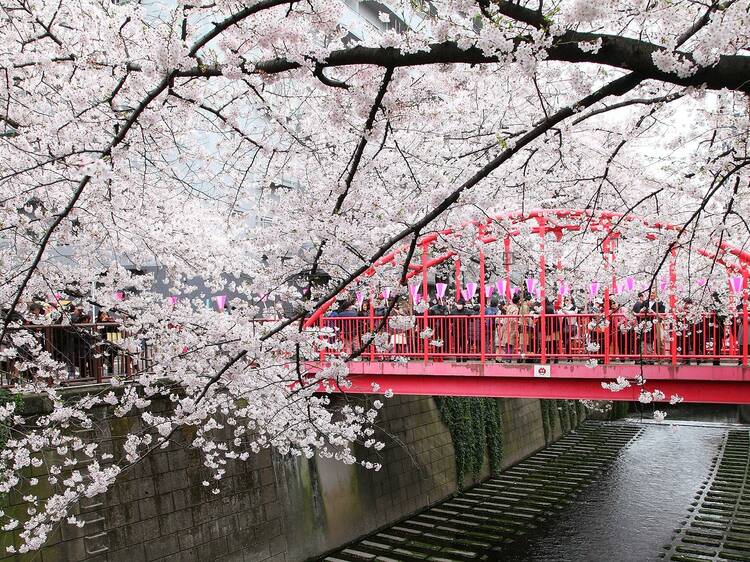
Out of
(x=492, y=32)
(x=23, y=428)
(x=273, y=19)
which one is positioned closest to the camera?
(x=492, y=32)

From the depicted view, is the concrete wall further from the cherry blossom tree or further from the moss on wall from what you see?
the cherry blossom tree

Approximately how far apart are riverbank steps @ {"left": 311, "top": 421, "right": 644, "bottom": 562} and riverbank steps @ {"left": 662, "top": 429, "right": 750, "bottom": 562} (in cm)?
296

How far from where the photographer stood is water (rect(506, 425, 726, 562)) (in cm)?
1428

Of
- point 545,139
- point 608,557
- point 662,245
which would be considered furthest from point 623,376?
point 608,557

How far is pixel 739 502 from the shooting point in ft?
57.6

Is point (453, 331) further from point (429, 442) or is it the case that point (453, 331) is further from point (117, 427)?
point (429, 442)

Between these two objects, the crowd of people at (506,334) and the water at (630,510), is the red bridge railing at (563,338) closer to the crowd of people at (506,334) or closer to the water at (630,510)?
the crowd of people at (506,334)

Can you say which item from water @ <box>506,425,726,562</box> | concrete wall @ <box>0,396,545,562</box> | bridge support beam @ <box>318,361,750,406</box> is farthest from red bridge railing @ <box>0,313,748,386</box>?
water @ <box>506,425,726,562</box>

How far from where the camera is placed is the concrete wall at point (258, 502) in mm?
10328

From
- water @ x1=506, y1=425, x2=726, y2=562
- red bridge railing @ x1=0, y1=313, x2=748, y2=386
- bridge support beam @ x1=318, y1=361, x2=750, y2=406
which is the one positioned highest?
red bridge railing @ x1=0, y1=313, x2=748, y2=386

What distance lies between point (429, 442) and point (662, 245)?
35.0 ft

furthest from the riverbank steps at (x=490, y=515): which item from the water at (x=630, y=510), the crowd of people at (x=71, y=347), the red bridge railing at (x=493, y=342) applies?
the crowd of people at (x=71, y=347)

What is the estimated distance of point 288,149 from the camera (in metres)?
6.03

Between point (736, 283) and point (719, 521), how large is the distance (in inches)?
337
